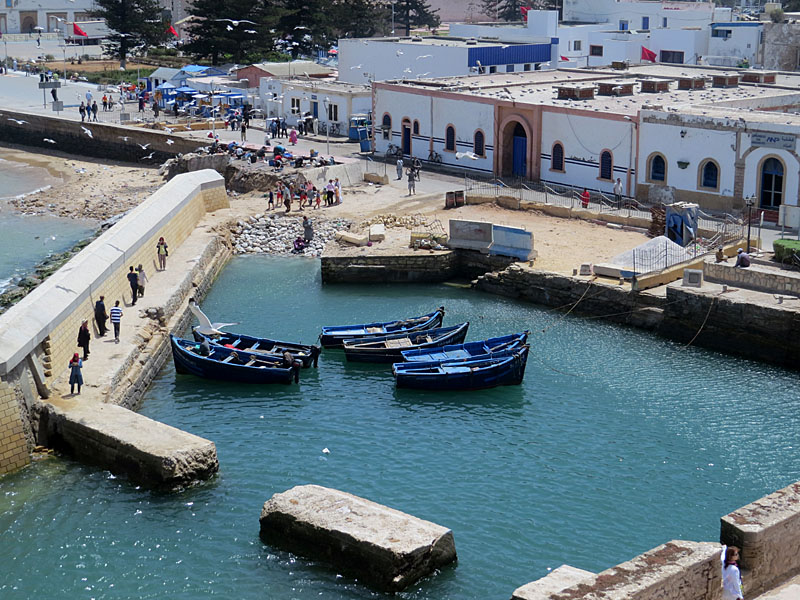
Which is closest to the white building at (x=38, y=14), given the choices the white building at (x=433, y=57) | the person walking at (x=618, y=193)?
the white building at (x=433, y=57)

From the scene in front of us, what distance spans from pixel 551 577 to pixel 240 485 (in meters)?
8.53

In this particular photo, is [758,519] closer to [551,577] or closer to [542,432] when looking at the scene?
[551,577]

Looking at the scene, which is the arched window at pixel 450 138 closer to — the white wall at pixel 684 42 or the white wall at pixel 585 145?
the white wall at pixel 585 145

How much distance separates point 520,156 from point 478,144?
220 centimetres

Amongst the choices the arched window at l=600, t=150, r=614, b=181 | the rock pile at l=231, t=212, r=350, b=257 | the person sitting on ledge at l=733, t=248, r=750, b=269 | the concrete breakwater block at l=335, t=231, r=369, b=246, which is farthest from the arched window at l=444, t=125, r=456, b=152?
the person sitting on ledge at l=733, t=248, r=750, b=269

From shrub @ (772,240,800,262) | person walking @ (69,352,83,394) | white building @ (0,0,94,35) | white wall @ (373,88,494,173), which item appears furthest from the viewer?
white building @ (0,0,94,35)

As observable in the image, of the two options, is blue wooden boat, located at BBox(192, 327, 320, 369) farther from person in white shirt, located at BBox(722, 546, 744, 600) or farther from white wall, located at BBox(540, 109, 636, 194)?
white wall, located at BBox(540, 109, 636, 194)

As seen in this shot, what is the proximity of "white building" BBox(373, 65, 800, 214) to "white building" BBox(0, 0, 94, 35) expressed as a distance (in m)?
75.6

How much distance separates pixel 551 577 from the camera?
18.5 metres

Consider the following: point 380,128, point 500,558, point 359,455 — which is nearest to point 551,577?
point 500,558

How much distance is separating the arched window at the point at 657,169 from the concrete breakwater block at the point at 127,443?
25.4 metres

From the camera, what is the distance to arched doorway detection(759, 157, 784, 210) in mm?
40750

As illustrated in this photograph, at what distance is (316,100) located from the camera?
63.0m

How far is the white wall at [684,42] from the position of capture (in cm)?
7957
